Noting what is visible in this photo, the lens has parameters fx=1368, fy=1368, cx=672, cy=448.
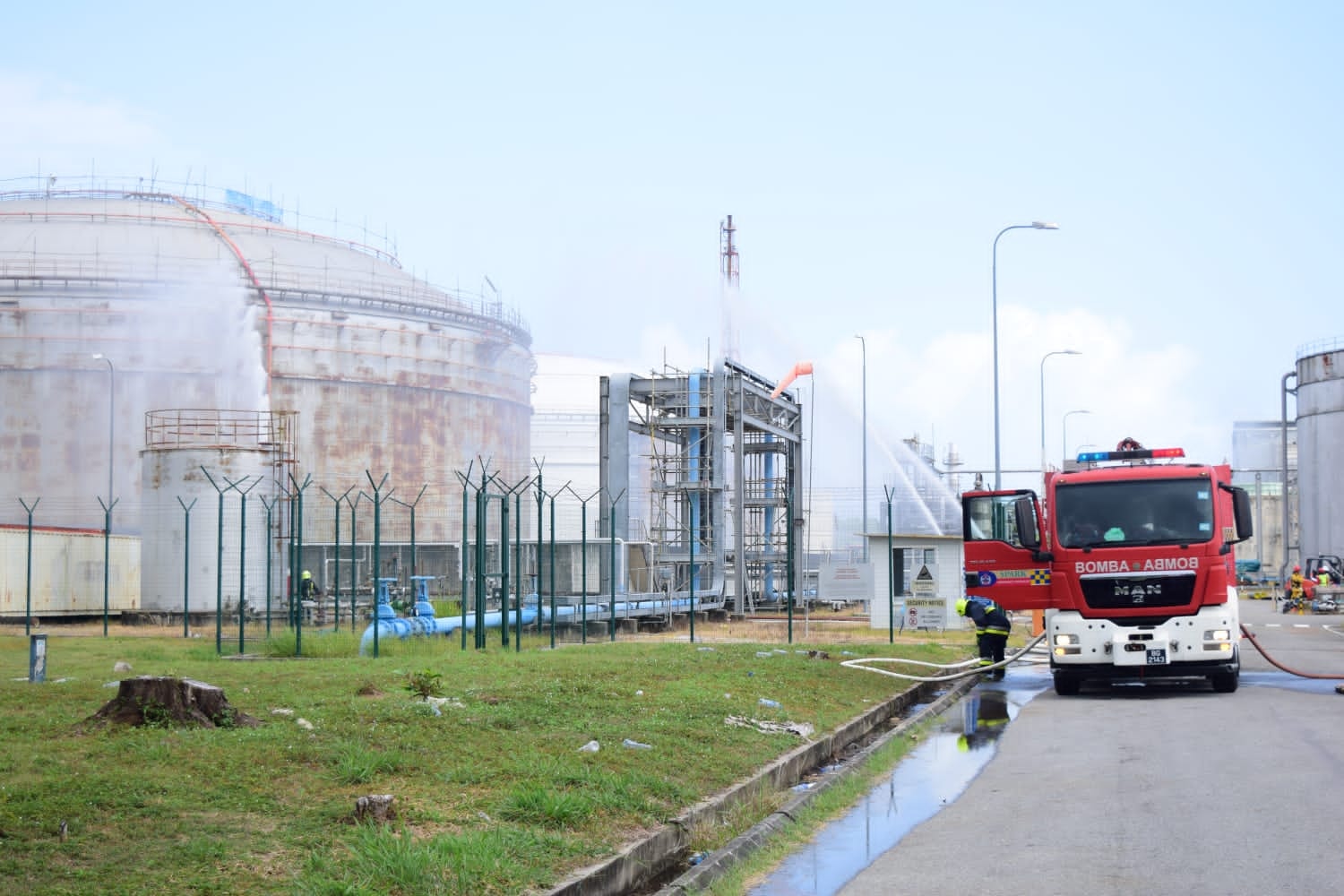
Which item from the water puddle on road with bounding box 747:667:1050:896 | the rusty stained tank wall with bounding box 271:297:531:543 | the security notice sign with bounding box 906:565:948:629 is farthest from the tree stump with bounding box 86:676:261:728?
the rusty stained tank wall with bounding box 271:297:531:543

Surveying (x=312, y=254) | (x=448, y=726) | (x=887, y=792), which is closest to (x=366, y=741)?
(x=448, y=726)

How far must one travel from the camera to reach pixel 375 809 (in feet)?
25.9

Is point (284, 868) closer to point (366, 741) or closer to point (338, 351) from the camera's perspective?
point (366, 741)

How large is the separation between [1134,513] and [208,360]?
40935mm

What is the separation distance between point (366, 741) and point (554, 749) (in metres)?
1.45

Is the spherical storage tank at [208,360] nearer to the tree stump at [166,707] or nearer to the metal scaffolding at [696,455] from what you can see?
the metal scaffolding at [696,455]

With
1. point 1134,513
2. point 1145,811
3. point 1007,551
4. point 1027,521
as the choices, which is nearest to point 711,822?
point 1145,811

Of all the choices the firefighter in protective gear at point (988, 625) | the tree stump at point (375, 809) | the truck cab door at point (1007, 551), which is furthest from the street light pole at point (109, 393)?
the tree stump at point (375, 809)

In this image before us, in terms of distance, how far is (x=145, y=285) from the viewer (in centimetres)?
5094

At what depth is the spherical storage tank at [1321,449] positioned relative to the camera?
6391 cm

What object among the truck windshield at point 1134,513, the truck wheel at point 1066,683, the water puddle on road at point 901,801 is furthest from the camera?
the truck wheel at point 1066,683

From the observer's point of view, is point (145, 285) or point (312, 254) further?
point (312, 254)

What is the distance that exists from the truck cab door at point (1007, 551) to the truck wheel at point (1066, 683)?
3.30ft

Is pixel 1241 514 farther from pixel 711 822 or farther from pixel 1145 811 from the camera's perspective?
pixel 711 822
